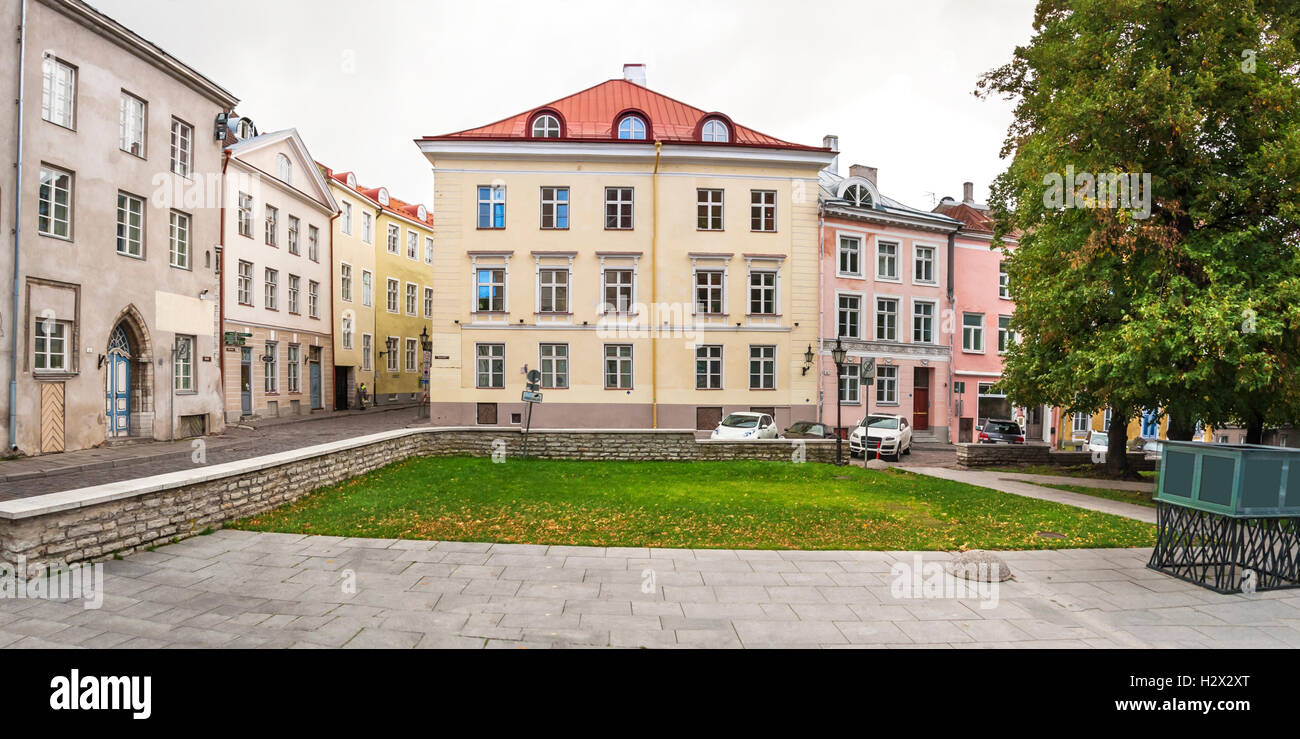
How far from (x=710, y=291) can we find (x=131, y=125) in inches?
814

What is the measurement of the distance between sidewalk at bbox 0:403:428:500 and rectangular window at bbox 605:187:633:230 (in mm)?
12534

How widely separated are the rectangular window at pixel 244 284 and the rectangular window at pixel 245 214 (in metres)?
1.32

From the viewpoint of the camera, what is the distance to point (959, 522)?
1095 centimetres

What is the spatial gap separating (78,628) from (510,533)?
477 centimetres

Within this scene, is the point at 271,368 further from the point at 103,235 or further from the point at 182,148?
the point at 103,235

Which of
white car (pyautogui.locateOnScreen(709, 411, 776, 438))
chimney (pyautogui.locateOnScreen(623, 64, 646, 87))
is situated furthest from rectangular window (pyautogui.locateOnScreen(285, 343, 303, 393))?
white car (pyautogui.locateOnScreen(709, 411, 776, 438))

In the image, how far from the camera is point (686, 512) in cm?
1115

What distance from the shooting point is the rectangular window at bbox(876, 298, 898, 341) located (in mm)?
33094

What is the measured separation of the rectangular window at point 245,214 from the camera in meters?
27.0

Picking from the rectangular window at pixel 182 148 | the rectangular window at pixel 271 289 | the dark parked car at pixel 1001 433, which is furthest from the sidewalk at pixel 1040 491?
the rectangular window at pixel 271 289

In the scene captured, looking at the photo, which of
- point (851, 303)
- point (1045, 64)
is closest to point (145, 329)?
point (1045, 64)

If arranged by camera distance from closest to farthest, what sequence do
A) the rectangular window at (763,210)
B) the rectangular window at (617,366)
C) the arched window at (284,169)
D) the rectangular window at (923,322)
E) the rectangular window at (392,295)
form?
the rectangular window at (617,366), the rectangular window at (763,210), the arched window at (284,169), the rectangular window at (923,322), the rectangular window at (392,295)

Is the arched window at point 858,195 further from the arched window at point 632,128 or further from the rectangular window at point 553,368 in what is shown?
the rectangular window at point 553,368

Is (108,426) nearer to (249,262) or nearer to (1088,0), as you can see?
(249,262)
